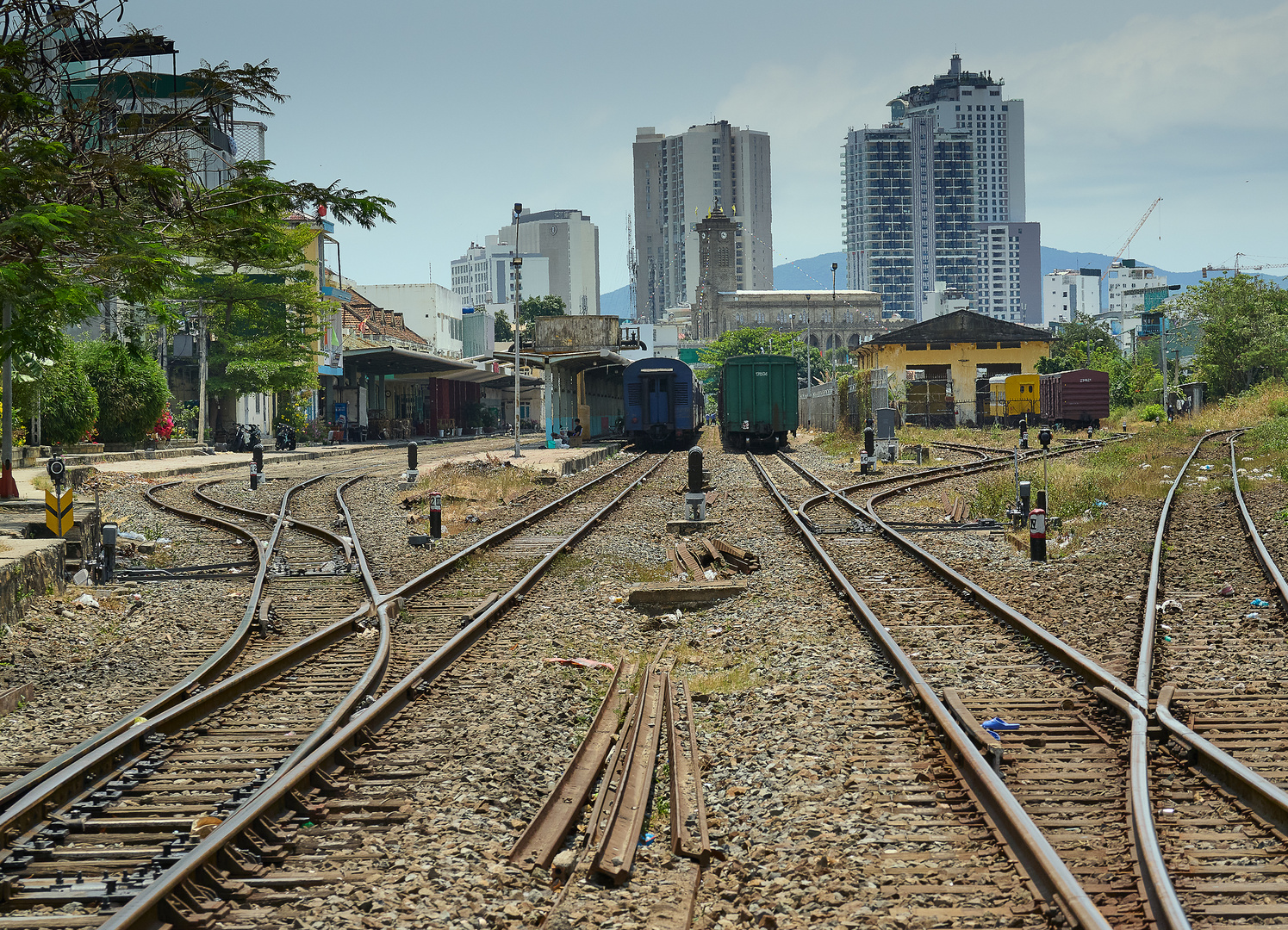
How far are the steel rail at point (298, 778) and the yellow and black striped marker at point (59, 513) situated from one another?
524cm

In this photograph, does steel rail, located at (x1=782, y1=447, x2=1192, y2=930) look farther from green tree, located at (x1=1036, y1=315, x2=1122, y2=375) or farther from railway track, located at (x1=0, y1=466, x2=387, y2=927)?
green tree, located at (x1=1036, y1=315, x2=1122, y2=375)

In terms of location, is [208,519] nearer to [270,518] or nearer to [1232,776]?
[270,518]

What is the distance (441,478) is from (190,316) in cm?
2295

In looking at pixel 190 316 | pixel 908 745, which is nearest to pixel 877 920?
pixel 908 745

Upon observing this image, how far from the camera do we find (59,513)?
1388 cm

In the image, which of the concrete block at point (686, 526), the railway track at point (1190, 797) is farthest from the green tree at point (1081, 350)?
the railway track at point (1190, 797)

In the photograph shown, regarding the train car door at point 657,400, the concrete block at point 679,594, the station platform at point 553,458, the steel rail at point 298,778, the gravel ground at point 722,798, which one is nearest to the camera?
the steel rail at point 298,778

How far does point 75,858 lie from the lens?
16.6 ft

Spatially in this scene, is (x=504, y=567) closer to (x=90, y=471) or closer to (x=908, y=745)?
(x=908, y=745)

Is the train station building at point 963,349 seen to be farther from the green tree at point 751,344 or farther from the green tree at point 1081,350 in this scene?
the green tree at point 751,344

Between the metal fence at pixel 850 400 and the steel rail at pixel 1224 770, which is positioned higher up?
the metal fence at pixel 850 400

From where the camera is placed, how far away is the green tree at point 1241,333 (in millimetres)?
55844

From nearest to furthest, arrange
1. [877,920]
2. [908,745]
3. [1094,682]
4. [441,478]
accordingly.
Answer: [877,920], [908,745], [1094,682], [441,478]

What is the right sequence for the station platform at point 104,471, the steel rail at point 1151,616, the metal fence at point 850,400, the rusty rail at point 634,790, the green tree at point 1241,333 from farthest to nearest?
the green tree at point 1241,333 < the metal fence at point 850,400 < the station platform at point 104,471 < the steel rail at point 1151,616 < the rusty rail at point 634,790
